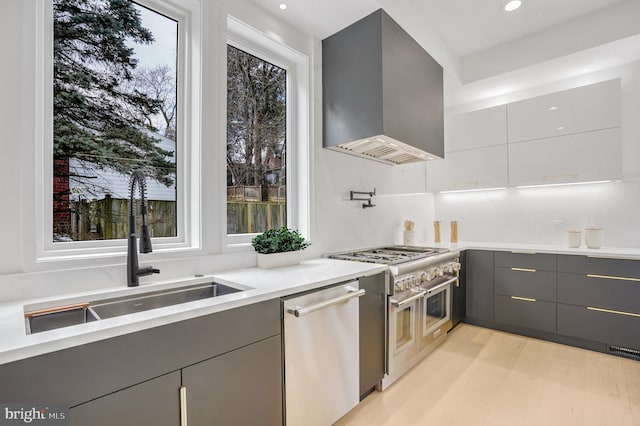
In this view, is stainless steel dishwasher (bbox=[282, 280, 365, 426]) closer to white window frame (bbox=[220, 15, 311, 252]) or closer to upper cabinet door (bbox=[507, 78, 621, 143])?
white window frame (bbox=[220, 15, 311, 252])

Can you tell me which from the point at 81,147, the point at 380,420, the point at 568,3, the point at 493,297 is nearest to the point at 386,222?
the point at 493,297

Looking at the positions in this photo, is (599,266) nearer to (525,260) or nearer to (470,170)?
(525,260)

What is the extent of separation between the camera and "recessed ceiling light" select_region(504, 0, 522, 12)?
7.56 feet

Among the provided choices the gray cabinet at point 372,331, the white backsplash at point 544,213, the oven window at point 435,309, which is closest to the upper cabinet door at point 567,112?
the white backsplash at point 544,213

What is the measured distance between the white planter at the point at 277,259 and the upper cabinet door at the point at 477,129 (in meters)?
2.54

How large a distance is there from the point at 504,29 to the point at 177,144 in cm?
294

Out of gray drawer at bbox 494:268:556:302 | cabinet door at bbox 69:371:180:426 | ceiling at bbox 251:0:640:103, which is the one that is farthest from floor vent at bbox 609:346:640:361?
cabinet door at bbox 69:371:180:426

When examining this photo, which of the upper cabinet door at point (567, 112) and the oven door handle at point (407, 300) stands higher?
the upper cabinet door at point (567, 112)

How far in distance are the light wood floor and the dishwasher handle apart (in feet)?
2.41

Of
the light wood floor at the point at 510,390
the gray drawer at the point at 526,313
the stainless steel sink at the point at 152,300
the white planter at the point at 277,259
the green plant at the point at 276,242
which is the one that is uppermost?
the green plant at the point at 276,242

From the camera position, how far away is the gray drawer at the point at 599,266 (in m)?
2.32

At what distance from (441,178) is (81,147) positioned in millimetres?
3377

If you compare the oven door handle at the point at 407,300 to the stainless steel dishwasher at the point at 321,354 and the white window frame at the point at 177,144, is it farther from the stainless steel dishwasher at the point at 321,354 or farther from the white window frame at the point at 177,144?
the white window frame at the point at 177,144

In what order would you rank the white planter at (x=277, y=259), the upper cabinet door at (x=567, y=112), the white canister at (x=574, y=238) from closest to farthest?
the white planter at (x=277, y=259) → the upper cabinet door at (x=567, y=112) → the white canister at (x=574, y=238)
